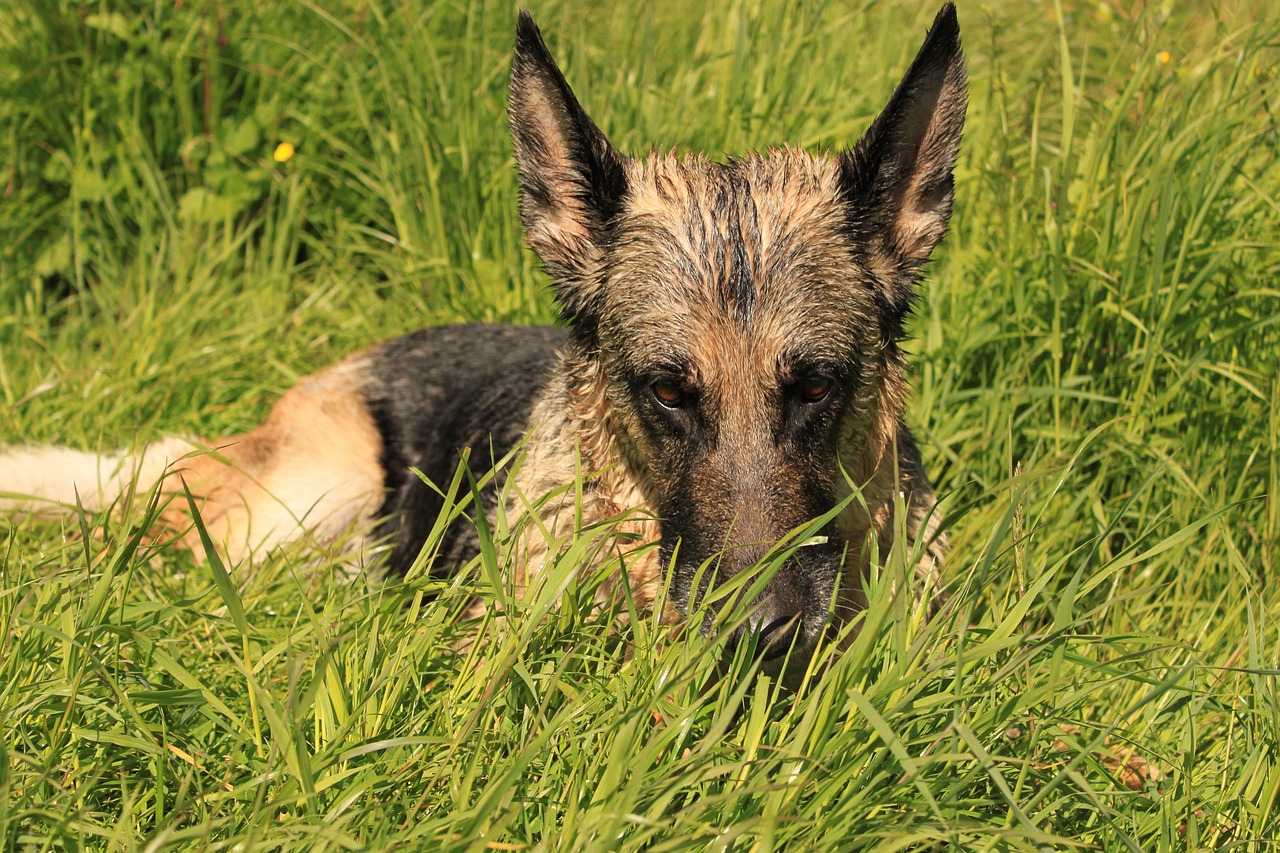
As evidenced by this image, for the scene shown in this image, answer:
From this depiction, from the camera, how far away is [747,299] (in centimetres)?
302

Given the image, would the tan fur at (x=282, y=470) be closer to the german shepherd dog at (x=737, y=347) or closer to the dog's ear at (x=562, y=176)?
the german shepherd dog at (x=737, y=347)

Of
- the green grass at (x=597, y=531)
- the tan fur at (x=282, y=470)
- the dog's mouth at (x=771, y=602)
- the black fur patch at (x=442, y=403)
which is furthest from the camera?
the tan fur at (x=282, y=470)

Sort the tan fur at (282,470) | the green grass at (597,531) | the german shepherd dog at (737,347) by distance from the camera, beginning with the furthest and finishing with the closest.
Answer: the tan fur at (282,470)
the german shepherd dog at (737,347)
the green grass at (597,531)

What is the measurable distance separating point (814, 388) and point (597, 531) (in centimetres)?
71

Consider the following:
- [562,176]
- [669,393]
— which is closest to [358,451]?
[562,176]

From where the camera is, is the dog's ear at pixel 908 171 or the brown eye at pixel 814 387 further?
the dog's ear at pixel 908 171

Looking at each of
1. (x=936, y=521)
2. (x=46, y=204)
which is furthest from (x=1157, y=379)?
(x=46, y=204)

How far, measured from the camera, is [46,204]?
19.3ft

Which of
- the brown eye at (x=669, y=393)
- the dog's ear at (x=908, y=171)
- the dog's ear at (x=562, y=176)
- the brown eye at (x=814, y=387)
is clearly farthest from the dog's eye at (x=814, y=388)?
the dog's ear at (x=562, y=176)

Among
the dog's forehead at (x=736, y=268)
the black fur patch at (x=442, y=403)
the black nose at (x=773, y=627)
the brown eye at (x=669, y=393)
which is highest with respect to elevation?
the dog's forehead at (x=736, y=268)

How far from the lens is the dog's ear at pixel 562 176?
3.26 meters

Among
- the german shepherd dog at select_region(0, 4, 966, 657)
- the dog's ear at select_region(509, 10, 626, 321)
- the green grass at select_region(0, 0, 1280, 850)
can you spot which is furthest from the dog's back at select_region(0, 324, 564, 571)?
the dog's ear at select_region(509, 10, 626, 321)

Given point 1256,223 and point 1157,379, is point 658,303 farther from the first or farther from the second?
point 1256,223

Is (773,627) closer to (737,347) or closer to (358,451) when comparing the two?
(737,347)
